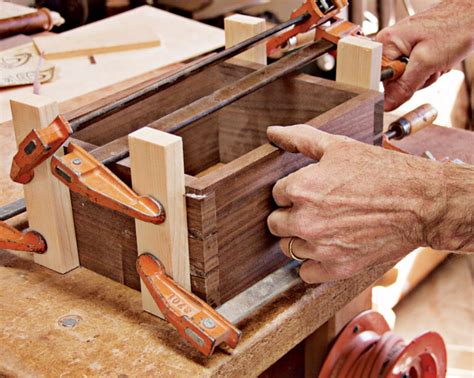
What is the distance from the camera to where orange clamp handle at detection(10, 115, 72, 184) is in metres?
0.94

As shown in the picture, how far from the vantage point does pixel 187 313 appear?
0.90 meters

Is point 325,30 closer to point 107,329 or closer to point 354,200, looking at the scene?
point 354,200

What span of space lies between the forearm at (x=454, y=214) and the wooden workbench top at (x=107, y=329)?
162 millimetres

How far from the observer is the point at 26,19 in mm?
1973

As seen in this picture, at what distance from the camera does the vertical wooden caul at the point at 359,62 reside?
1.12 metres

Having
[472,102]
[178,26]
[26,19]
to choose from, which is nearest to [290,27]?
[178,26]

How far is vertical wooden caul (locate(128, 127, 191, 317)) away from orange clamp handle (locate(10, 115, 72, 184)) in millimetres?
95

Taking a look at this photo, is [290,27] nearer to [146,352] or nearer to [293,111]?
[293,111]

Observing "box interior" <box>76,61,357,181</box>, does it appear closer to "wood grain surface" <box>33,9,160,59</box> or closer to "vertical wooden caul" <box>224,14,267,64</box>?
"vertical wooden caul" <box>224,14,267,64</box>

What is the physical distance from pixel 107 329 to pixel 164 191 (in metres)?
0.19

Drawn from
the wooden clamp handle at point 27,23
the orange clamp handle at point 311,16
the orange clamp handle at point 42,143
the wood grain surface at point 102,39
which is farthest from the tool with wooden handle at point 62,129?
the wooden clamp handle at point 27,23

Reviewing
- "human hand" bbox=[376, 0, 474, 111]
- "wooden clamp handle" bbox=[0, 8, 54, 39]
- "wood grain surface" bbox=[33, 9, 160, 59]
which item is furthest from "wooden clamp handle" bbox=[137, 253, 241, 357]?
"wooden clamp handle" bbox=[0, 8, 54, 39]

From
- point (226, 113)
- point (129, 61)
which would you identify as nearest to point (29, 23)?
point (129, 61)

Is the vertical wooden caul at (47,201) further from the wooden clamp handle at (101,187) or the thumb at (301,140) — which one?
the thumb at (301,140)
